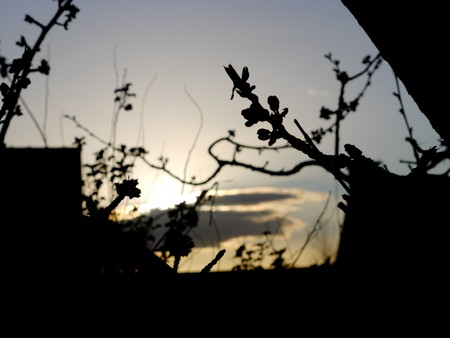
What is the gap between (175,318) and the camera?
1395 millimetres

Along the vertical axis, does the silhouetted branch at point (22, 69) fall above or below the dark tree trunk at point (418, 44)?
above

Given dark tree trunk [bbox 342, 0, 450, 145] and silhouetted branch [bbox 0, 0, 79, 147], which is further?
silhouetted branch [bbox 0, 0, 79, 147]

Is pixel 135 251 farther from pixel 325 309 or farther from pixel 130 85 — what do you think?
pixel 130 85

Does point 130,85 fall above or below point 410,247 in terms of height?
above

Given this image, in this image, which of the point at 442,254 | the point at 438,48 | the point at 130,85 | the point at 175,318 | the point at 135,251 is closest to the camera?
the point at 438,48

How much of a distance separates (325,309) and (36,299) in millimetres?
A: 1374

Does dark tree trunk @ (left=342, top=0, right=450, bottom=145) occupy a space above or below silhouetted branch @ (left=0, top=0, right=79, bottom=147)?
below

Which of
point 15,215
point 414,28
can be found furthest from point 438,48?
point 15,215

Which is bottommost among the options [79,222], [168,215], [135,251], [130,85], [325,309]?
[325,309]

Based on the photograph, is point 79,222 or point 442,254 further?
point 79,222

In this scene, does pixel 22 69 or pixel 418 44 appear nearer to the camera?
pixel 418 44

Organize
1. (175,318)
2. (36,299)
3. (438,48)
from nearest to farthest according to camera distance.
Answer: (438,48)
(175,318)
(36,299)

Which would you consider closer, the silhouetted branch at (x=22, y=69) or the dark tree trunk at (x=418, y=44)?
the dark tree trunk at (x=418, y=44)

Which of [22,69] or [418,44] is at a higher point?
[22,69]
